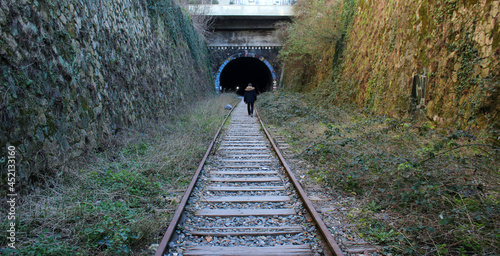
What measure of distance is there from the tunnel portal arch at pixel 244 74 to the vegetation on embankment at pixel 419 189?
22.1 meters

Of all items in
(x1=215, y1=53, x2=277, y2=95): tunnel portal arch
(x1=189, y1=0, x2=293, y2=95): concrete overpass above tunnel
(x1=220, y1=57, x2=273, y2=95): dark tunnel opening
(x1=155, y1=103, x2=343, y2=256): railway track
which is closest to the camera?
(x1=155, y1=103, x2=343, y2=256): railway track

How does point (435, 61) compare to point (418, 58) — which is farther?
point (418, 58)

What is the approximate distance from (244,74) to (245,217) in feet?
121

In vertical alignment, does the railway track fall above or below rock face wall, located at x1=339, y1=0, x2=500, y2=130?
below

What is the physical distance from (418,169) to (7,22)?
545 centimetres

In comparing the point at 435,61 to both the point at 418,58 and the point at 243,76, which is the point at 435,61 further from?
the point at 243,76

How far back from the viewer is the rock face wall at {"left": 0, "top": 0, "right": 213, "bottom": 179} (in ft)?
11.8

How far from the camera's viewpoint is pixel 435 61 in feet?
20.9

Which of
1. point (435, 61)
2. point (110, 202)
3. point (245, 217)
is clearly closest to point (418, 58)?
point (435, 61)

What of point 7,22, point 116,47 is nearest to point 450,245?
→ point 7,22

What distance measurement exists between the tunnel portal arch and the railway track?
2243 centimetres

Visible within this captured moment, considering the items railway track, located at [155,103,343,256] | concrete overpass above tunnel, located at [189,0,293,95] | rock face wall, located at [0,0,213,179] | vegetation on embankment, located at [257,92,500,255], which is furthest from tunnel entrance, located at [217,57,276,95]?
railway track, located at [155,103,343,256]

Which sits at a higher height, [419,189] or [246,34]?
[246,34]

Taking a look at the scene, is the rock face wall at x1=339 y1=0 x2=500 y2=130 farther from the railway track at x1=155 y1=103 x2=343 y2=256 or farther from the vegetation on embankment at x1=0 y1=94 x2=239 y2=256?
the vegetation on embankment at x1=0 y1=94 x2=239 y2=256
